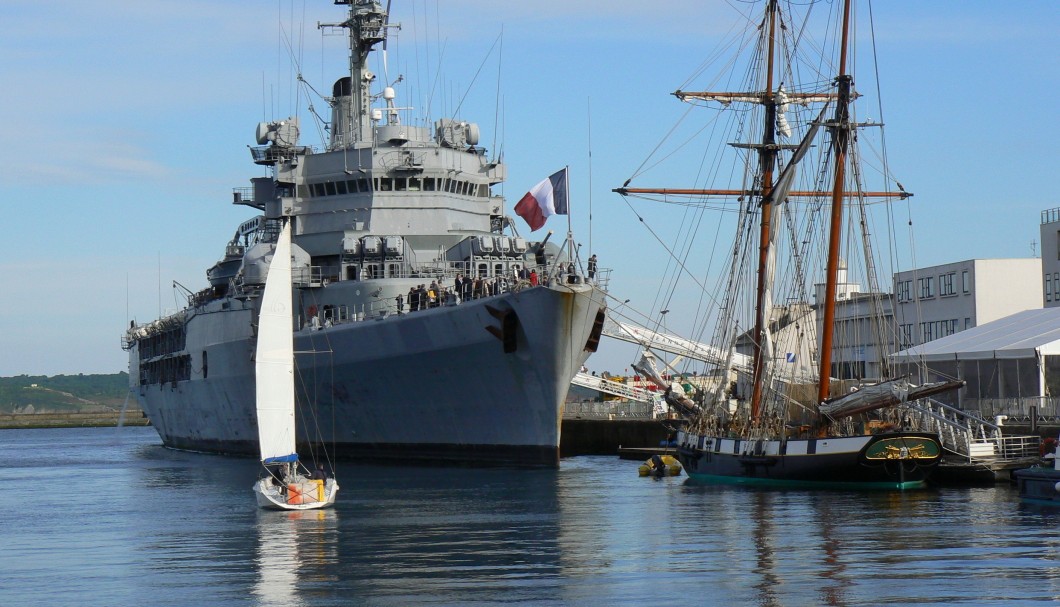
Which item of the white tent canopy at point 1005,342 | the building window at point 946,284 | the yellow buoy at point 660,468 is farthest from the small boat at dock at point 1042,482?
the building window at point 946,284

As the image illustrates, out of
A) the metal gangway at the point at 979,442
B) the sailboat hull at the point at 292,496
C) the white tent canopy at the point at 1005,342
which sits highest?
the white tent canopy at the point at 1005,342

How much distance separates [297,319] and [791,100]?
61.4 ft

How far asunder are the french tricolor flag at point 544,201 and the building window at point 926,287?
37875mm

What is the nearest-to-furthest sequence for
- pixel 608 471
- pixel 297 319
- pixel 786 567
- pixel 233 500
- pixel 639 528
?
pixel 786 567 → pixel 639 528 → pixel 233 500 → pixel 608 471 → pixel 297 319

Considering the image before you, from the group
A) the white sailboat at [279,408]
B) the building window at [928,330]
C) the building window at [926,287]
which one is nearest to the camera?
the white sailboat at [279,408]

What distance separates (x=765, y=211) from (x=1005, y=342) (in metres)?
8.67

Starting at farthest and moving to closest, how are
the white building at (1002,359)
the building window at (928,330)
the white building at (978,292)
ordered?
the building window at (928,330), the white building at (978,292), the white building at (1002,359)

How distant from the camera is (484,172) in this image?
5344 centimetres

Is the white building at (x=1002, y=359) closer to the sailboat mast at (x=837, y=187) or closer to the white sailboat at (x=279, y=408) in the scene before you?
the sailboat mast at (x=837, y=187)

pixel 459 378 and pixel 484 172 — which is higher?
pixel 484 172

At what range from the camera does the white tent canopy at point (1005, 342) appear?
41.7 metres

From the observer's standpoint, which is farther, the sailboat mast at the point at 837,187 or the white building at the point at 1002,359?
the white building at the point at 1002,359

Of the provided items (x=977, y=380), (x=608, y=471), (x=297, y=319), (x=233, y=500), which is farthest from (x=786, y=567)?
(x=977, y=380)

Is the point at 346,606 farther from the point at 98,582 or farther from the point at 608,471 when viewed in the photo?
the point at 608,471
